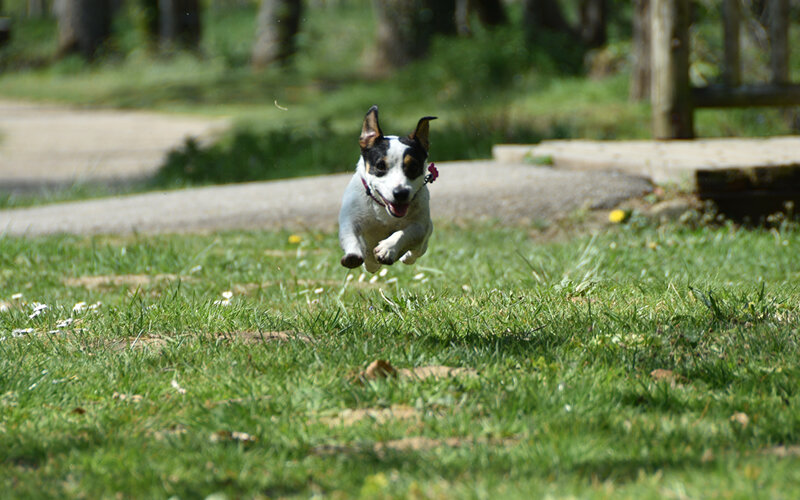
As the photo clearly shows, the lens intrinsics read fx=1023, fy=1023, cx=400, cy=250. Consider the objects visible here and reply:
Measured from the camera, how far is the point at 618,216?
7375mm

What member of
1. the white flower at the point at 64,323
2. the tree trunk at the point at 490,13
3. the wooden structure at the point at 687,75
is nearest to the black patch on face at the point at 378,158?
the white flower at the point at 64,323

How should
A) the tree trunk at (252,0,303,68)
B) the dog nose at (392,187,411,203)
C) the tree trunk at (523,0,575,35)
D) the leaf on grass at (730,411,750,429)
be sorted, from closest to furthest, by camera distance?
1. the leaf on grass at (730,411,750,429)
2. the dog nose at (392,187,411,203)
3. the tree trunk at (252,0,303,68)
4. the tree trunk at (523,0,575,35)

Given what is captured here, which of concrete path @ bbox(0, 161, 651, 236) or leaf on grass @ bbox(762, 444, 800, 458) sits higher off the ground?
leaf on grass @ bbox(762, 444, 800, 458)

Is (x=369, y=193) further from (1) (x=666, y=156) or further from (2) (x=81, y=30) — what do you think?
(2) (x=81, y=30)

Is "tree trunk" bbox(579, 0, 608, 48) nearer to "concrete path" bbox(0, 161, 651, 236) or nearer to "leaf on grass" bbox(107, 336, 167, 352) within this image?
"concrete path" bbox(0, 161, 651, 236)

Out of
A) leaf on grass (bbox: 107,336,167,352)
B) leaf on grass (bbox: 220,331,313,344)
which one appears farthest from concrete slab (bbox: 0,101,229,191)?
leaf on grass (bbox: 220,331,313,344)

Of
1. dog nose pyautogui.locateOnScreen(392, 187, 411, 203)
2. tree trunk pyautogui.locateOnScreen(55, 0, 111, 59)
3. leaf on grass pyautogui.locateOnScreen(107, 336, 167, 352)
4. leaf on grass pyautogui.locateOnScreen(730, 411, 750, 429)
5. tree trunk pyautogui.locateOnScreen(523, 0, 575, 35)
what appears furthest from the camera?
tree trunk pyautogui.locateOnScreen(55, 0, 111, 59)

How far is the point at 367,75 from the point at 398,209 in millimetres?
17283

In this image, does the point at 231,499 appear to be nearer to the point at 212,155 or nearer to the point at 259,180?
the point at 259,180

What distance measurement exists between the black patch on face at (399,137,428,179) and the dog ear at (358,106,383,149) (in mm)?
99

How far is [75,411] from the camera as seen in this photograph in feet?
11.3

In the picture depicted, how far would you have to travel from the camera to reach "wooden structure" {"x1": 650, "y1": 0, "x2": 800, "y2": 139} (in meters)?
9.32

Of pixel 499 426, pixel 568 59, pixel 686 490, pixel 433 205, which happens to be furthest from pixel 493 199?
pixel 568 59

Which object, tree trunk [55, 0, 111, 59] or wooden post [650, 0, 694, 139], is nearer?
wooden post [650, 0, 694, 139]
